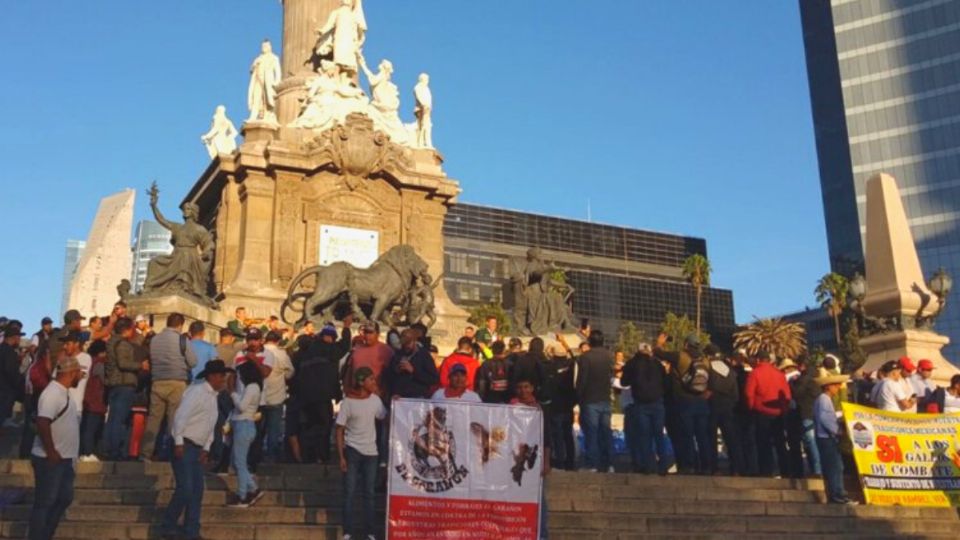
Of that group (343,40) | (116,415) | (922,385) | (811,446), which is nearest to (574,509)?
(811,446)

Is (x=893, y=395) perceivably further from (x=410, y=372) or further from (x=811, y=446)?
(x=410, y=372)

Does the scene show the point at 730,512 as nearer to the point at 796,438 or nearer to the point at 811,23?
the point at 796,438

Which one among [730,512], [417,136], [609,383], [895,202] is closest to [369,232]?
[417,136]

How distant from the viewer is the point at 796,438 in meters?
14.4

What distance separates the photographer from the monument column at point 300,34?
31547mm

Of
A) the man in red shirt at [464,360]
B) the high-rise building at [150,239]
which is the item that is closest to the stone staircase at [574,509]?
the man in red shirt at [464,360]

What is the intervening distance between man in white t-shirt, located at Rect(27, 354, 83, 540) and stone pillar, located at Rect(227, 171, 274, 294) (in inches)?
684

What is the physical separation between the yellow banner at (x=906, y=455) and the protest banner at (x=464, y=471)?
17.5ft

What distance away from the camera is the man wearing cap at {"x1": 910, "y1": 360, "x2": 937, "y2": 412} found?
14688mm

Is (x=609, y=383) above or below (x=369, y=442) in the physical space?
above

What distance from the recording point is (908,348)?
71.3 ft

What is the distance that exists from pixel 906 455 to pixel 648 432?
3340mm

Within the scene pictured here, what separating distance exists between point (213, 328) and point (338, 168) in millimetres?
6306

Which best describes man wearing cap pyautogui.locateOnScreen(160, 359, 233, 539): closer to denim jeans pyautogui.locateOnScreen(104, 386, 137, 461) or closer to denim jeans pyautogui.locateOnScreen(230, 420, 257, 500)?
denim jeans pyautogui.locateOnScreen(230, 420, 257, 500)
